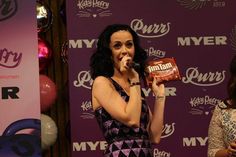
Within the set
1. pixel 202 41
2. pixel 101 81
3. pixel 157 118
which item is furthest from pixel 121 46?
pixel 202 41

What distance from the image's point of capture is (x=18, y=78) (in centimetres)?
340

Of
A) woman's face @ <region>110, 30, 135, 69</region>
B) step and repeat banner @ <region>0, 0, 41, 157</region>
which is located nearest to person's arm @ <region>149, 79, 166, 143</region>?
woman's face @ <region>110, 30, 135, 69</region>

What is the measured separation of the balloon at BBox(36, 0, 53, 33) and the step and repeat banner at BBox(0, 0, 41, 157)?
2.10 ft

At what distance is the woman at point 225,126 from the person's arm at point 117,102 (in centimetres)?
44

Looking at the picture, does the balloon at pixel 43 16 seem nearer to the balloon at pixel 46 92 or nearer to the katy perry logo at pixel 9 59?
the balloon at pixel 46 92

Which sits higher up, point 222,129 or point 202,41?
point 202,41

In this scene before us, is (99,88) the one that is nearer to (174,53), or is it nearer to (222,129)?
(222,129)

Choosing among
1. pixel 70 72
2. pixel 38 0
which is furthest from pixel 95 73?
pixel 38 0

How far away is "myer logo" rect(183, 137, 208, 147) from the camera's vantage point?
406 centimetres

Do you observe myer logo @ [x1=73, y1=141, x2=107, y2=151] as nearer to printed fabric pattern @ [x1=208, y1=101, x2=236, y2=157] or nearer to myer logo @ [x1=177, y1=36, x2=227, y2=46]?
myer logo @ [x1=177, y1=36, x2=227, y2=46]

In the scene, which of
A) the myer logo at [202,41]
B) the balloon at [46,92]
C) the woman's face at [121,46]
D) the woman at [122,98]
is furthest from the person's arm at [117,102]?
the myer logo at [202,41]

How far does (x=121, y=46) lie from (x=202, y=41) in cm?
197

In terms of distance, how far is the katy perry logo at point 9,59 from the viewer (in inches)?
132

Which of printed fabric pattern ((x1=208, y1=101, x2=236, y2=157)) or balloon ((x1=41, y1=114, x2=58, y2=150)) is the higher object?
printed fabric pattern ((x1=208, y1=101, x2=236, y2=157))
